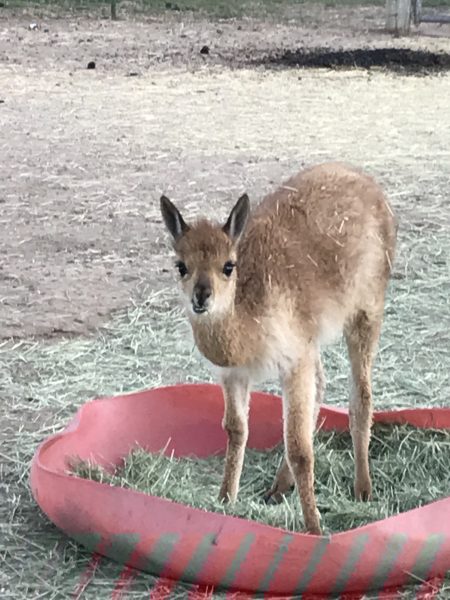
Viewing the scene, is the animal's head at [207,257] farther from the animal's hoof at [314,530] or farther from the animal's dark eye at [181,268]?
the animal's hoof at [314,530]

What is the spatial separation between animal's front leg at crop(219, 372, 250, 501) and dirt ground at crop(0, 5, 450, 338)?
191 centimetres

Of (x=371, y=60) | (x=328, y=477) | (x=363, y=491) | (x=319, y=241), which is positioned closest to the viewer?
(x=319, y=241)

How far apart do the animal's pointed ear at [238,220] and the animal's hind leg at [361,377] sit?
703mm

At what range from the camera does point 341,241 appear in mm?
3809

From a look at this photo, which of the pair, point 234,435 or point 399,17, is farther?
point 399,17

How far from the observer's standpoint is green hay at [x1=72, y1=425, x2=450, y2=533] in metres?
3.72

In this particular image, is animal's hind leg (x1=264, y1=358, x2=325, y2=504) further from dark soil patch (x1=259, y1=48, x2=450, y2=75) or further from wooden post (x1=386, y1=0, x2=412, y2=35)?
wooden post (x1=386, y1=0, x2=412, y2=35)

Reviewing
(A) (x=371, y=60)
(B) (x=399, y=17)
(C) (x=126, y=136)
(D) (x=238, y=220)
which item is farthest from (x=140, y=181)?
(B) (x=399, y=17)

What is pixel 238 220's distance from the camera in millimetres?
3455

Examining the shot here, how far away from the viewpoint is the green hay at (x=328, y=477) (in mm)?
3723

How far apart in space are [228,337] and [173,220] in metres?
0.39

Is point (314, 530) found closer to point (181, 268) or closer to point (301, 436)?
point (301, 436)

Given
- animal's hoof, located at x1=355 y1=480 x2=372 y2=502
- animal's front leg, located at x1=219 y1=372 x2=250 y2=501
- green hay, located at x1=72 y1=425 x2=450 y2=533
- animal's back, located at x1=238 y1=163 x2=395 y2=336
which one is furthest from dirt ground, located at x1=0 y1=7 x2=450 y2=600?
animal's back, located at x1=238 y1=163 x2=395 y2=336

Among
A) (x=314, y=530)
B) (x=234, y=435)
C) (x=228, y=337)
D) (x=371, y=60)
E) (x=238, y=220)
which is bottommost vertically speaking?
(x=371, y=60)
